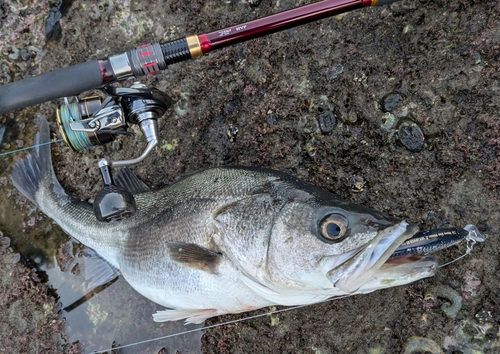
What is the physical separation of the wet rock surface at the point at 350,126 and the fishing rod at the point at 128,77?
2.04 ft

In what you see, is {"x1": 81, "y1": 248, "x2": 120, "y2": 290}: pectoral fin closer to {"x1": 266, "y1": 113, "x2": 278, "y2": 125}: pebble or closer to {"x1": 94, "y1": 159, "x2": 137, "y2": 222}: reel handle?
{"x1": 94, "y1": 159, "x2": 137, "y2": 222}: reel handle

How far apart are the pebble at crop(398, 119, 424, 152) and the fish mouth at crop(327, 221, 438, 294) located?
0.93 meters

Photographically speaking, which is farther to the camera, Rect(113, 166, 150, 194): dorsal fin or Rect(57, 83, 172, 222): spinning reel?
Rect(113, 166, 150, 194): dorsal fin

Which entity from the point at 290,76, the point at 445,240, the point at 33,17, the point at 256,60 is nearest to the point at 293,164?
the point at 290,76

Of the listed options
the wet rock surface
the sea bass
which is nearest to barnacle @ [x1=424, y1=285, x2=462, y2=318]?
the wet rock surface

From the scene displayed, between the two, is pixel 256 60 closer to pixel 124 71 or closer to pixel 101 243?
pixel 124 71

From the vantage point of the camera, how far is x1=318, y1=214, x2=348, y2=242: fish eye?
185 cm

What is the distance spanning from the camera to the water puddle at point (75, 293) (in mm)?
2848

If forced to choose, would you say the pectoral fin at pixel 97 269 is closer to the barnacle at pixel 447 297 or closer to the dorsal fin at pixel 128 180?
the dorsal fin at pixel 128 180

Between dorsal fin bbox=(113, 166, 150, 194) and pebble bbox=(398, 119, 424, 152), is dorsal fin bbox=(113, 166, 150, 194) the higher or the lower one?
the higher one

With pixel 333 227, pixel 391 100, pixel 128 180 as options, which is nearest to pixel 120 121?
pixel 128 180

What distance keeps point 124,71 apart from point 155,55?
0.21 meters

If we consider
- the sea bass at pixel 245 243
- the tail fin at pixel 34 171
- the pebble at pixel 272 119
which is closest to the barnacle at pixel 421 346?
the sea bass at pixel 245 243

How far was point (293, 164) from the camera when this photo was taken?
105 inches
